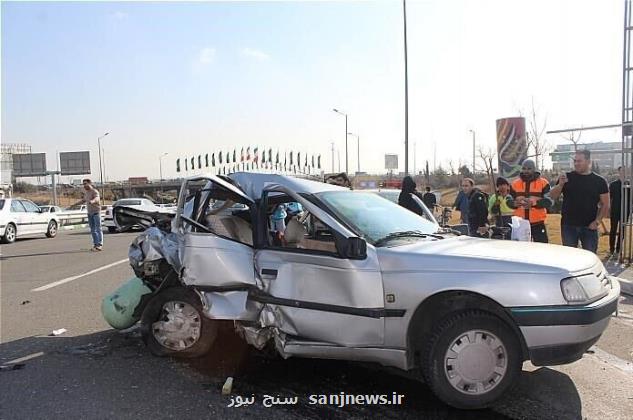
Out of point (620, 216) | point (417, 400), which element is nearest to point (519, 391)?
point (417, 400)

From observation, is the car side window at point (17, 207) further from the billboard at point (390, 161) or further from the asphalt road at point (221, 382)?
the billboard at point (390, 161)

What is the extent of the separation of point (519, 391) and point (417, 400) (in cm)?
77

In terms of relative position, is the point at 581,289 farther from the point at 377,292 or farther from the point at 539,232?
the point at 539,232

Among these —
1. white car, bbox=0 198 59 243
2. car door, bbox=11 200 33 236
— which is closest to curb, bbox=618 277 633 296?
white car, bbox=0 198 59 243

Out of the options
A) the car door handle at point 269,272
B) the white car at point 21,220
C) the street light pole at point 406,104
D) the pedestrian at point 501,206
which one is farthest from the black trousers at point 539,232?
the white car at point 21,220

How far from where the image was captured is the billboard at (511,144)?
35156 millimetres

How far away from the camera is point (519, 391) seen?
3.93m

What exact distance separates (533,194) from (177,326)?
4.90m

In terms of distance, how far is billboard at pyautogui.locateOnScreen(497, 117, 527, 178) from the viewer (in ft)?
115

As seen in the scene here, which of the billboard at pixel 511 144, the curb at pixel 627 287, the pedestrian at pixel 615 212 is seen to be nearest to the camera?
the curb at pixel 627 287

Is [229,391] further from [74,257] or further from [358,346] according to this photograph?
[74,257]

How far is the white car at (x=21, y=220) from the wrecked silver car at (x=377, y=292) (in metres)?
14.8

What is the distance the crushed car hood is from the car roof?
995mm

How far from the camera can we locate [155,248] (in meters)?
5.21
